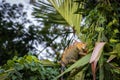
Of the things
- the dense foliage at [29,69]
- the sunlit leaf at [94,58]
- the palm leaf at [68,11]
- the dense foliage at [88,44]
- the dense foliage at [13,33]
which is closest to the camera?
the sunlit leaf at [94,58]

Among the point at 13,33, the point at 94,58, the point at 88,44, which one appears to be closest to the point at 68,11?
the point at 88,44

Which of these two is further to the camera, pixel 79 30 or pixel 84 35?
pixel 79 30

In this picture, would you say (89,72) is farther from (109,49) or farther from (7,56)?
(7,56)

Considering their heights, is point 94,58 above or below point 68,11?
below

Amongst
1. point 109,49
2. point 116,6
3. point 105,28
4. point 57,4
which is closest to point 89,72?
point 109,49

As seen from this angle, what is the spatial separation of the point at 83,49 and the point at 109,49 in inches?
8.1

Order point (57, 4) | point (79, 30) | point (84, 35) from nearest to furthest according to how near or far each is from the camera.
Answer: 1. point (84, 35)
2. point (79, 30)
3. point (57, 4)

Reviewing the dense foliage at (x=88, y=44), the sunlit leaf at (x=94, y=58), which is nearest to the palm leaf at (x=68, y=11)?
the dense foliage at (x=88, y=44)

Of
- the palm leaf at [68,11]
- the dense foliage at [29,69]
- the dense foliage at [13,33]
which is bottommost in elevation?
the dense foliage at [13,33]

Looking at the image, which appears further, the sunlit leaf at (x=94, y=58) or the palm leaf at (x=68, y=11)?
the palm leaf at (x=68, y=11)

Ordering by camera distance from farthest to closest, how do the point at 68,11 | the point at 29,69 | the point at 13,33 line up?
the point at 13,33 < the point at 68,11 < the point at 29,69

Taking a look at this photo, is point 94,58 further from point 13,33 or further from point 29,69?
point 13,33

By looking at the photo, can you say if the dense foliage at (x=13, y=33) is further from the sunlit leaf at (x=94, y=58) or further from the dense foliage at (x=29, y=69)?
the sunlit leaf at (x=94, y=58)

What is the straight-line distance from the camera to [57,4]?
2588 millimetres
